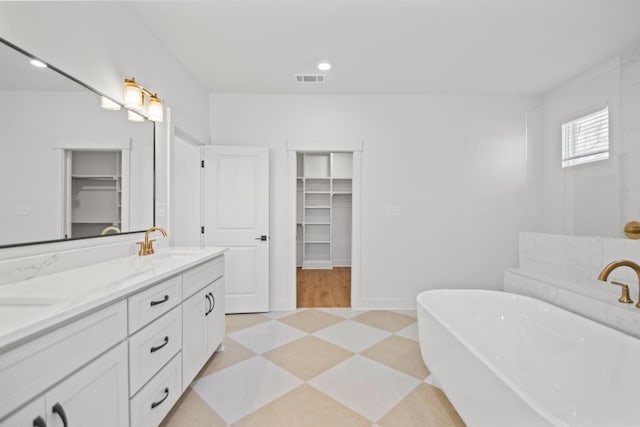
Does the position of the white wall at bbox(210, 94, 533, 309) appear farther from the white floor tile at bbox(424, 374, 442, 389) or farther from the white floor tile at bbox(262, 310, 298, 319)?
the white floor tile at bbox(424, 374, 442, 389)

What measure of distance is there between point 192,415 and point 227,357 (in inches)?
25.1

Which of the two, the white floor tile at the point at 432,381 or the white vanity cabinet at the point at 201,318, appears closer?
the white vanity cabinet at the point at 201,318

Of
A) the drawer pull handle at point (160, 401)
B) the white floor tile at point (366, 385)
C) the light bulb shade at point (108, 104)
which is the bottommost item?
the white floor tile at point (366, 385)

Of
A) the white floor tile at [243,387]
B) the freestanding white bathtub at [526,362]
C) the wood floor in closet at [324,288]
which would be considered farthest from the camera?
the wood floor in closet at [324,288]

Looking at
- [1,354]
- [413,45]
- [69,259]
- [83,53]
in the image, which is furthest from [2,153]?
[413,45]

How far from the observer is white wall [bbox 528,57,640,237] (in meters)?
1.71

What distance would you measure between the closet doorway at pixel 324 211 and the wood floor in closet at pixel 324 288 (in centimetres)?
9

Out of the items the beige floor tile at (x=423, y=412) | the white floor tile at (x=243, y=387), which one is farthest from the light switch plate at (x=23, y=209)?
the beige floor tile at (x=423, y=412)

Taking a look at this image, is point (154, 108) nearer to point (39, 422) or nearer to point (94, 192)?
point (94, 192)

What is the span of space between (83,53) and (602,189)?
3.42 metres

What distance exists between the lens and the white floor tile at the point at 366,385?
1703 millimetres

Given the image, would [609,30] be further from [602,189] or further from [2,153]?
[2,153]

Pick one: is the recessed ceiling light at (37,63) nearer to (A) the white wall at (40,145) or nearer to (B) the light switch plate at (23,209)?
(A) the white wall at (40,145)

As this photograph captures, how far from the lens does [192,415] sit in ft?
5.29
